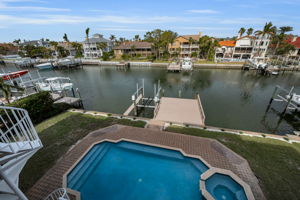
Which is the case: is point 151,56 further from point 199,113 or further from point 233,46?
point 199,113

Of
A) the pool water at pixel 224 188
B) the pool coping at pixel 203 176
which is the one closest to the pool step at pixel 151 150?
the pool coping at pixel 203 176

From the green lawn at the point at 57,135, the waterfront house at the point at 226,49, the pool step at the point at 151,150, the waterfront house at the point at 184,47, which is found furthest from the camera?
the waterfront house at the point at 184,47

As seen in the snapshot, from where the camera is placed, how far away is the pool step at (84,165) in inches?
240

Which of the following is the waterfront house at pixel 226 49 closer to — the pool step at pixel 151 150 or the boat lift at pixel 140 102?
the boat lift at pixel 140 102

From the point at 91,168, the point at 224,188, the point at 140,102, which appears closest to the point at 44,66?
the point at 140,102

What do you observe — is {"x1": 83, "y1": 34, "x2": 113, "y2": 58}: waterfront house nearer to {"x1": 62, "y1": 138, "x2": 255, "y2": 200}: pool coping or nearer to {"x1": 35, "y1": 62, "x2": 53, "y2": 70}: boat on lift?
{"x1": 35, "y1": 62, "x2": 53, "y2": 70}: boat on lift

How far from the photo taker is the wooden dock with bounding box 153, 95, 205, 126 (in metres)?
11.6

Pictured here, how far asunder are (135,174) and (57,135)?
6.32 metres

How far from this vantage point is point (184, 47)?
4778cm

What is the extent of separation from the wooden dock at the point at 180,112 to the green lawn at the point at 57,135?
2781 mm

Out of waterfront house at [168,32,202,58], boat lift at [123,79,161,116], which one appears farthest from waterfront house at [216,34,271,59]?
boat lift at [123,79,161,116]

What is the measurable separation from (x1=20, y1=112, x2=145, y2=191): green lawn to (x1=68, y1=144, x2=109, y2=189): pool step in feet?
5.01

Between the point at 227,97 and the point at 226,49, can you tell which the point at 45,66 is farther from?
the point at 226,49

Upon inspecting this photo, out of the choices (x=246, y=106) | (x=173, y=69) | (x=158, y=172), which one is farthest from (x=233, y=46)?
(x=158, y=172)
